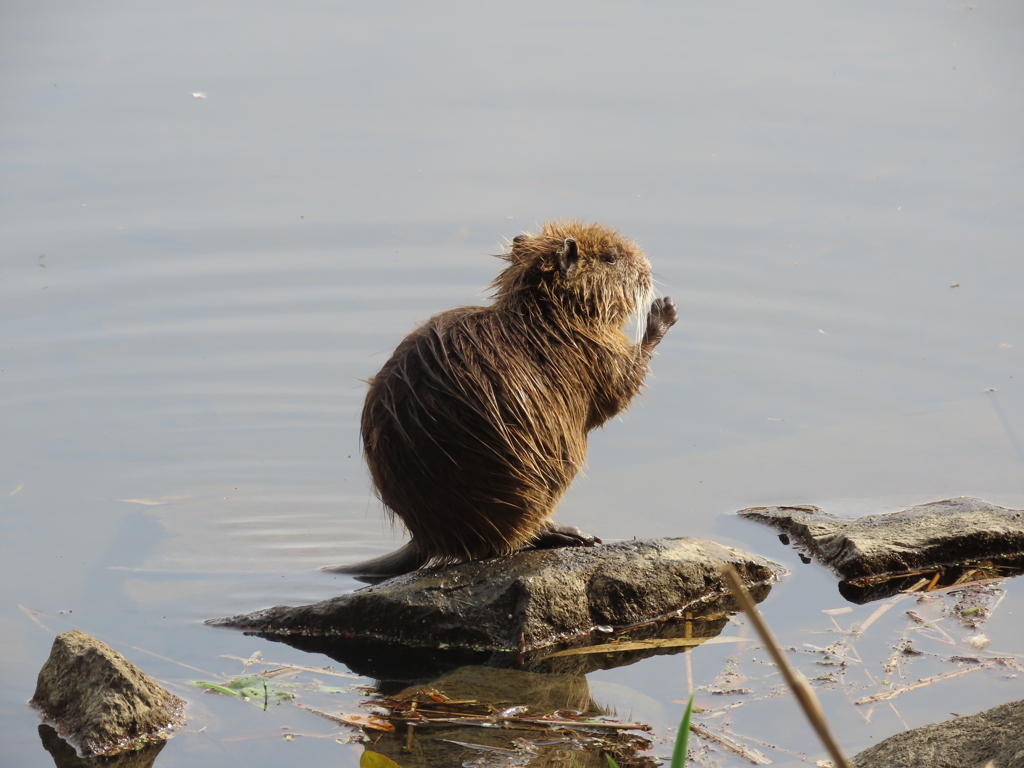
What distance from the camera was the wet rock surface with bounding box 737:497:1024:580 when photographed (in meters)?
3.67

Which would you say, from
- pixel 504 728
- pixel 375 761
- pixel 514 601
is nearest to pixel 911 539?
pixel 514 601

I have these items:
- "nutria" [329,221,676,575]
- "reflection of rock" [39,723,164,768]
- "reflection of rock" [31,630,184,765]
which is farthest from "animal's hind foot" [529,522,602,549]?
"reflection of rock" [39,723,164,768]

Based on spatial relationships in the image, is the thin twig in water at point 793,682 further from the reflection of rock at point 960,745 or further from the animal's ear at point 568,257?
the animal's ear at point 568,257

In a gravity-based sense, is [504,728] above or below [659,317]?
below

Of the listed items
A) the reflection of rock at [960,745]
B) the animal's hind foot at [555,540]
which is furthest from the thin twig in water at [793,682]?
the animal's hind foot at [555,540]

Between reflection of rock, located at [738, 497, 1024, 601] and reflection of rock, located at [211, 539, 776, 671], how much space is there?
0.49m

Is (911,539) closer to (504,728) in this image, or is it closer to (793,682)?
(504,728)

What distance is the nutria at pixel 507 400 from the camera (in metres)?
3.32

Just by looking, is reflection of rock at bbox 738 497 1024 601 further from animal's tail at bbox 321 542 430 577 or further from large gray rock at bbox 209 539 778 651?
animal's tail at bbox 321 542 430 577

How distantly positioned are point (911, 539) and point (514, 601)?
144cm

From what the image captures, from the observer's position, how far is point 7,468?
14.9 feet

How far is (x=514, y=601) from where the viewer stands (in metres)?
3.30

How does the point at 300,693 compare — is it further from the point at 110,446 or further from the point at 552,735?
the point at 110,446

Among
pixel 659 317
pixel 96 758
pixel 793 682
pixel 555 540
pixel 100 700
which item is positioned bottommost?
pixel 96 758
